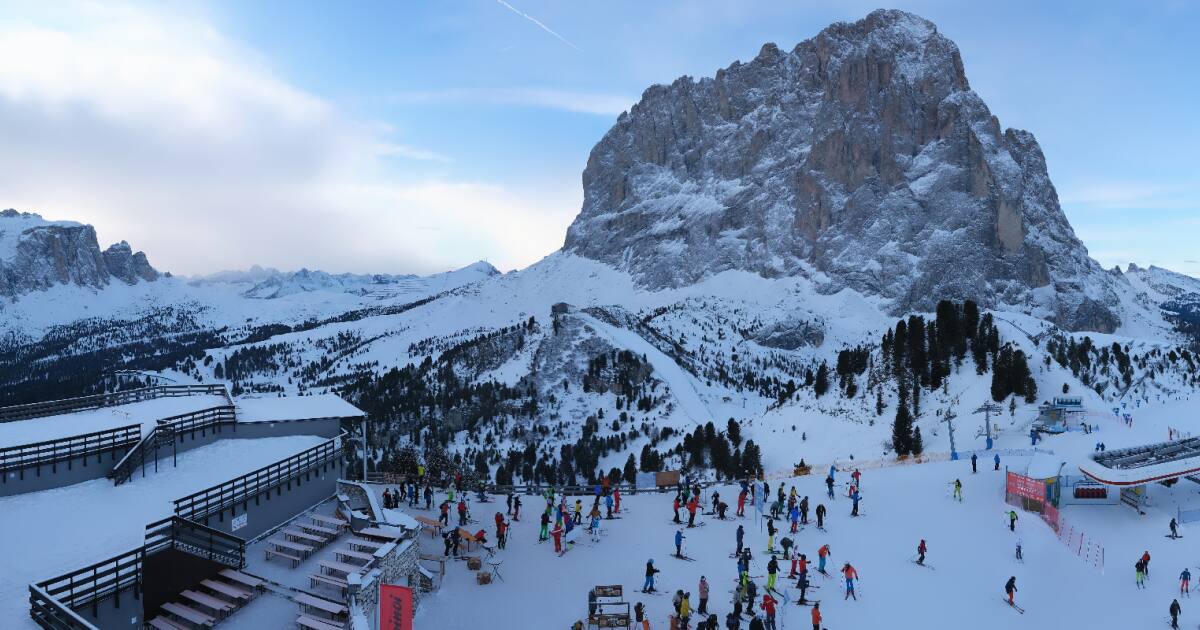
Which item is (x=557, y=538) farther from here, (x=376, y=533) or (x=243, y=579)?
(x=243, y=579)

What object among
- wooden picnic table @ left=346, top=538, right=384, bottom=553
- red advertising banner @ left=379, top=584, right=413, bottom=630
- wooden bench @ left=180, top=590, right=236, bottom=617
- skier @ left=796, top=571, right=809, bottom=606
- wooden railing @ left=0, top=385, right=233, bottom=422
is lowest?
skier @ left=796, top=571, right=809, bottom=606

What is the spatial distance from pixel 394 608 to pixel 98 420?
18.9 meters

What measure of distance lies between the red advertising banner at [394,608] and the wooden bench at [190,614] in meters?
6.51

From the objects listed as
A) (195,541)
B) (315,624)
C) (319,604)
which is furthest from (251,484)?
(315,624)

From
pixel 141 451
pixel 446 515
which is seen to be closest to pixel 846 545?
pixel 446 515

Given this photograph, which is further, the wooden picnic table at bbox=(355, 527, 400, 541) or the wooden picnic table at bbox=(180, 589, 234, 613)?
the wooden picnic table at bbox=(355, 527, 400, 541)

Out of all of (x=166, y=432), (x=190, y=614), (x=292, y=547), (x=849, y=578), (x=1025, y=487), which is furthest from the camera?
(x=1025, y=487)

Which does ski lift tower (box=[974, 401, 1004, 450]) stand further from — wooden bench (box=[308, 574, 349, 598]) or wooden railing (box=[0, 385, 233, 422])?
wooden railing (box=[0, 385, 233, 422])

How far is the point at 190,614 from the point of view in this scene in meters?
18.5

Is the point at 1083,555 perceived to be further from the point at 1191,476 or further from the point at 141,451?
the point at 141,451

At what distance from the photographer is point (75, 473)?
886 inches

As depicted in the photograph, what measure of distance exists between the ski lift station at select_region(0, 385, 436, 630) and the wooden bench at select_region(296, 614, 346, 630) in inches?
2.5

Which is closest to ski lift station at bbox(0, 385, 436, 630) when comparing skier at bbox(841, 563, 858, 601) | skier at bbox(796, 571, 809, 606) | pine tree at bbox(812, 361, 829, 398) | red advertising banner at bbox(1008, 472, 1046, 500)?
skier at bbox(796, 571, 809, 606)

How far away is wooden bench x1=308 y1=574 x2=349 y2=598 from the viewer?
20328 mm
